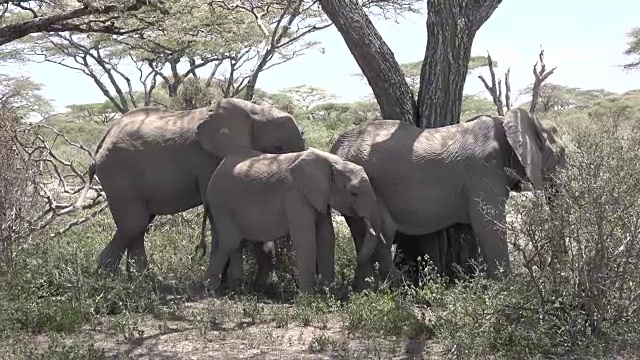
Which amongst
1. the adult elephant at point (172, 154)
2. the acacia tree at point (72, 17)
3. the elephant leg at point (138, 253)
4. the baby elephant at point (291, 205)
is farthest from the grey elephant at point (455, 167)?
the acacia tree at point (72, 17)

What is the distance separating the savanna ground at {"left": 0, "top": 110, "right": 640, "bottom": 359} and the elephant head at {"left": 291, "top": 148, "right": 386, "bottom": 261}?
0.64 m

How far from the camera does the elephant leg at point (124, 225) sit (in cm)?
757

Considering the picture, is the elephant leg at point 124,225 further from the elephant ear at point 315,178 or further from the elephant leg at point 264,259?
the elephant ear at point 315,178

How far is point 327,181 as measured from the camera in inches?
260

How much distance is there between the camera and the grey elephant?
667cm

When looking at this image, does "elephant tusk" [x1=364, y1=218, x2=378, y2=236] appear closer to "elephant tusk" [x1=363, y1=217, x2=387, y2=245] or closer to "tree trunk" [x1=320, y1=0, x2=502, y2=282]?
"elephant tusk" [x1=363, y1=217, x2=387, y2=245]

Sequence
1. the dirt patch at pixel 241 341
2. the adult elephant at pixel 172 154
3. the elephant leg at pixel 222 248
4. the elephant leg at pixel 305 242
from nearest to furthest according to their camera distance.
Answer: the dirt patch at pixel 241 341
the elephant leg at pixel 305 242
the elephant leg at pixel 222 248
the adult elephant at pixel 172 154

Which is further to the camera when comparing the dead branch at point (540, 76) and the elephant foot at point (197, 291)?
the dead branch at point (540, 76)

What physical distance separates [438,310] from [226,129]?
8.74ft

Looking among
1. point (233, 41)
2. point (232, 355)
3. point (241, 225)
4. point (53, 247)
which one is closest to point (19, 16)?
point (233, 41)

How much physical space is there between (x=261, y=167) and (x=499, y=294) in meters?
2.31

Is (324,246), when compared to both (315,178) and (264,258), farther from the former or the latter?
(264,258)

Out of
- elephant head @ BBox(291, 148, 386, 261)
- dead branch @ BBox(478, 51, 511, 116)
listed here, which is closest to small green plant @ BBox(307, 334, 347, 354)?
elephant head @ BBox(291, 148, 386, 261)

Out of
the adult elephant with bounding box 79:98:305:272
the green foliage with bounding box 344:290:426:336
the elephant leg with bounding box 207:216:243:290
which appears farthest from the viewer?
the adult elephant with bounding box 79:98:305:272
